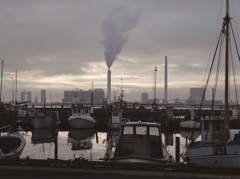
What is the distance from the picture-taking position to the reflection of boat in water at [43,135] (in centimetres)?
3847

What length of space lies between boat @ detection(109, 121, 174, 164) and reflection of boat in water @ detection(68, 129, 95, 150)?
619 inches

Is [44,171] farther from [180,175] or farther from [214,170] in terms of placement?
[214,170]

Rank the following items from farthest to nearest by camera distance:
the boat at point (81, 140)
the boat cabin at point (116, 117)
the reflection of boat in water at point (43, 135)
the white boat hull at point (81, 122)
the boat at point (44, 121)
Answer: the boat cabin at point (116, 117), the white boat hull at point (81, 122), the boat at point (44, 121), the reflection of boat in water at point (43, 135), the boat at point (81, 140)

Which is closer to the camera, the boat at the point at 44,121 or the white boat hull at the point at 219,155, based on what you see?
the white boat hull at the point at 219,155

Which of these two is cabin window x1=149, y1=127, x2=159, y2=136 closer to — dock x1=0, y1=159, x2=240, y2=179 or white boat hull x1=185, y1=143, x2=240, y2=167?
white boat hull x1=185, y1=143, x2=240, y2=167

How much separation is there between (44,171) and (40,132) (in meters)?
35.7

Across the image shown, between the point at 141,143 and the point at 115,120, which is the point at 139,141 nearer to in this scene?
the point at 141,143

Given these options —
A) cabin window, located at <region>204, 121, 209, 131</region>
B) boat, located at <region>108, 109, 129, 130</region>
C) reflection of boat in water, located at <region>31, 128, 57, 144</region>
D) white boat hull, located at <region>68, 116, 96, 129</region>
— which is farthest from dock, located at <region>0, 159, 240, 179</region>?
white boat hull, located at <region>68, 116, 96, 129</region>

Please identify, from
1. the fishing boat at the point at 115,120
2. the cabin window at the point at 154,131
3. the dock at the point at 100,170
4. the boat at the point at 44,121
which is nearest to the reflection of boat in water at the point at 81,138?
the fishing boat at the point at 115,120

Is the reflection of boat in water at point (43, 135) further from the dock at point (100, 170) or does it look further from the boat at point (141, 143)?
the dock at point (100, 170)

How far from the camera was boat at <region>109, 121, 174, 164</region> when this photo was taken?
1648 cm

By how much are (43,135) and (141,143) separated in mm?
28543

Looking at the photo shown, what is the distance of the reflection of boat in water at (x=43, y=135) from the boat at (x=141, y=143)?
2204 cm

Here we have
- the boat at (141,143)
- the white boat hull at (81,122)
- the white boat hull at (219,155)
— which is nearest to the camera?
the boat at (141,143)
